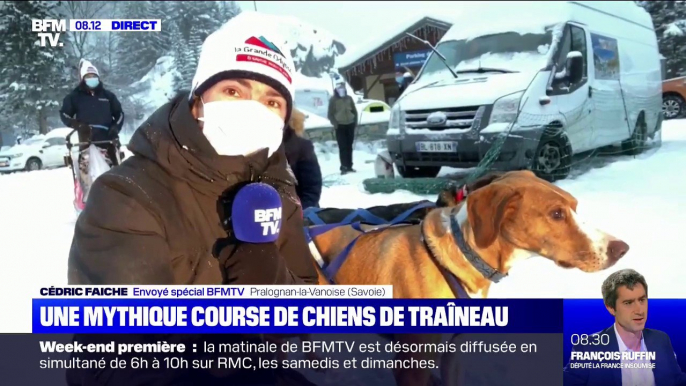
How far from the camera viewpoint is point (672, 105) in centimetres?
193

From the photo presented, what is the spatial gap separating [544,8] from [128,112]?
167cm

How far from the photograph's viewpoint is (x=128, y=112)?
1914 mm

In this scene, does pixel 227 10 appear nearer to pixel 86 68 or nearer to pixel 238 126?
pixel 86 68

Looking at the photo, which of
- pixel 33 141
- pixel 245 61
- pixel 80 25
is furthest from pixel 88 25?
pixel 245 61

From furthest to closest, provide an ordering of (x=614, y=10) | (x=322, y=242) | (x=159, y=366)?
(x=614, y=10)
(x=322, y=242)
(x=159, y=366)

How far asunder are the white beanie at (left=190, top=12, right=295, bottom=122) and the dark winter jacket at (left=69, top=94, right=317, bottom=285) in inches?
4.6

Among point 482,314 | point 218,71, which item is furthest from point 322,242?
point 218,71

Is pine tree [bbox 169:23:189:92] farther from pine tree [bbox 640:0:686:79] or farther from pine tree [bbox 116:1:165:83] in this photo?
pine tree [bbox 640:0:686:79]

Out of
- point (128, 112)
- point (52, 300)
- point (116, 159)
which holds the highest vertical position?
point (128, 112)

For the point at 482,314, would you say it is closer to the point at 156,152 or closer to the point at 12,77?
the point at 156,152

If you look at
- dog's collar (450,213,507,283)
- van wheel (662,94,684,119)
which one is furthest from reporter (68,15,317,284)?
van wheel (662,94,684,119)

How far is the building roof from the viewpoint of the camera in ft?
6.88

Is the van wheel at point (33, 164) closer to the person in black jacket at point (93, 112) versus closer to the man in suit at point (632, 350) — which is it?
the person in black jacket at point (93, 112)

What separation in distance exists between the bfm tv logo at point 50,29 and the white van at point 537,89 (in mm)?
1308
